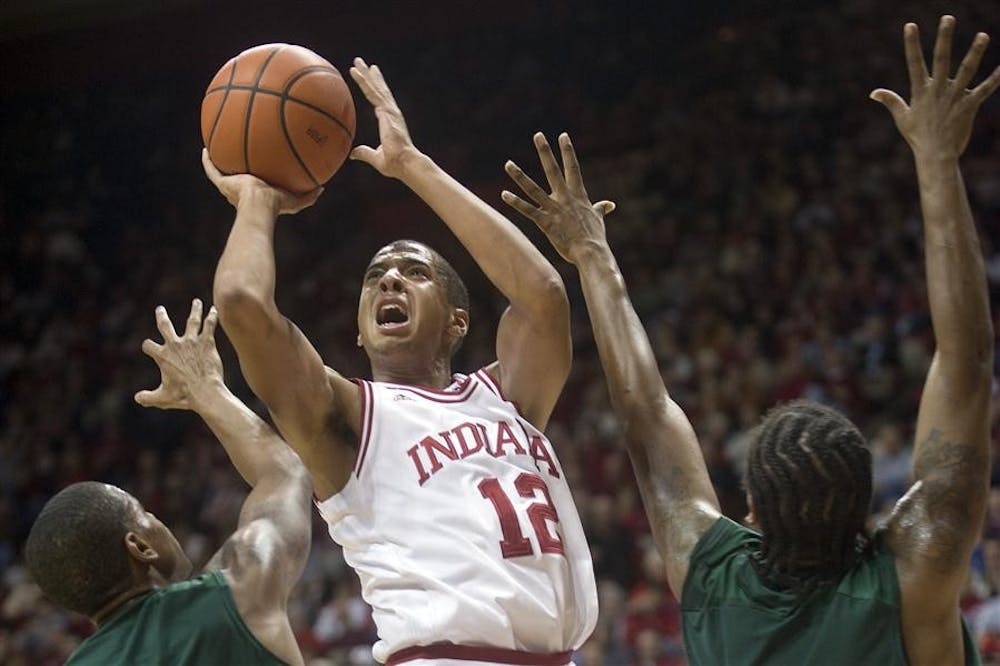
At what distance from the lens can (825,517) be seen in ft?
8.25

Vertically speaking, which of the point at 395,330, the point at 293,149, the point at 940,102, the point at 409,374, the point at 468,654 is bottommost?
the point at 468,654

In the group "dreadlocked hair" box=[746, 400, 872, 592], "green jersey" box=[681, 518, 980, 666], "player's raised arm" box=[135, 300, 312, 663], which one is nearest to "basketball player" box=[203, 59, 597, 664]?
"player's raised arm" box=[135, 300, 312, 663]

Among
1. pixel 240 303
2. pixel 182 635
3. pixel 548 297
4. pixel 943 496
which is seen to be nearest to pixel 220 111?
pixel 240 303

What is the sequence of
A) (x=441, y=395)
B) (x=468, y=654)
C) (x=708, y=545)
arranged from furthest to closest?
(x=441, y=395) < (x=468, y=654) < (x=708, y=545)

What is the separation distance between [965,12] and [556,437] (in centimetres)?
611

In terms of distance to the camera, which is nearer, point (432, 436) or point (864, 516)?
point (864, 516)

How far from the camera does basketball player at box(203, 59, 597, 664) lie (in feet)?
10.8

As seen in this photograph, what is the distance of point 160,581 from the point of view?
2.97 metres

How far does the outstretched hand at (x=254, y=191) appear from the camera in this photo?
12.1 ft

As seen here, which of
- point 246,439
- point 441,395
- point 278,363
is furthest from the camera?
point 441,395

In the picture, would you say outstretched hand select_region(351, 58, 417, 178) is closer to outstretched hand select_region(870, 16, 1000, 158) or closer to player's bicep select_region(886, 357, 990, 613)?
outstretched hand select_region(870, 16, 1000, 158)

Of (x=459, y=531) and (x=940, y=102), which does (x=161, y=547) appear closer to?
(x=459, y=531)

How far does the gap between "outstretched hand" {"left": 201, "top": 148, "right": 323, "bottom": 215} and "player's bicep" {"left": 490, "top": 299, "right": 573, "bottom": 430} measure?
700mm

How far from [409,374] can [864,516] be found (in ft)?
5.18
